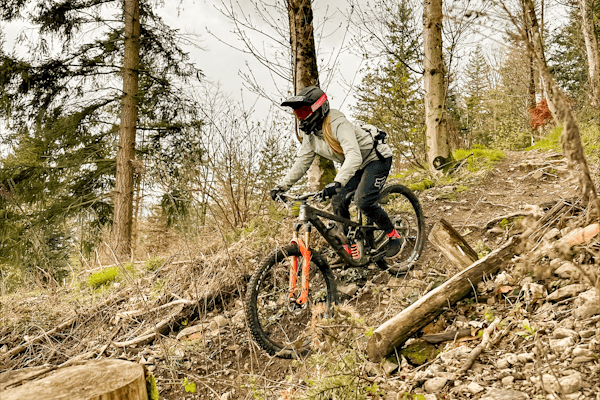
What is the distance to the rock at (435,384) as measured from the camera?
91.5 inches

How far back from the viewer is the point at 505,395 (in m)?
1.98

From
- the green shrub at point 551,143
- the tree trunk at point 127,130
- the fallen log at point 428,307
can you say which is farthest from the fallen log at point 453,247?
the tree trunk at point 127,130

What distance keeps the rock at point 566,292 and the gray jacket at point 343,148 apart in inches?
76.1

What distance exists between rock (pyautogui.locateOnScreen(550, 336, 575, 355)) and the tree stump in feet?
7.14

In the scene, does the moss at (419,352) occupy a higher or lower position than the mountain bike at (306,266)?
lower

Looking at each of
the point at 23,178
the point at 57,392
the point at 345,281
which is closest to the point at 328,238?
the point at 345,281

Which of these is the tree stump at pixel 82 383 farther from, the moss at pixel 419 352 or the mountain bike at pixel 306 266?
the moss at pixel 419 352

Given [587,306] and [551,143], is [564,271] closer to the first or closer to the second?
[587,306]

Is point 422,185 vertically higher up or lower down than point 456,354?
higher up

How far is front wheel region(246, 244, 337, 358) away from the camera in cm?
352

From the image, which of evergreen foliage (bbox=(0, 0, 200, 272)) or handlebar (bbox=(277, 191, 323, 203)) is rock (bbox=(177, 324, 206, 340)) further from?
evergreen foliage (bbox=(0, 0, 200, 272))

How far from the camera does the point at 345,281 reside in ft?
16.2

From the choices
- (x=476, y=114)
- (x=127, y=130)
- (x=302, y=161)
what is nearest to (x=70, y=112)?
(x=127, y=130)

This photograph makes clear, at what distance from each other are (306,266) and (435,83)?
639 centimetres
